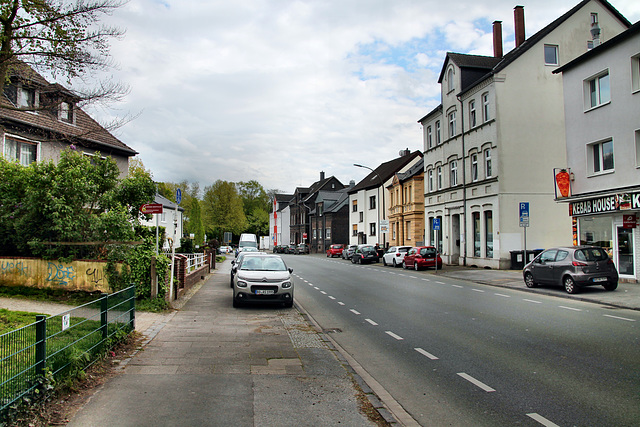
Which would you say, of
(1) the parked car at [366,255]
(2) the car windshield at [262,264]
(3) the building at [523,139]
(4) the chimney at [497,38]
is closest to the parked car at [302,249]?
(1) the parked car at [366,255]

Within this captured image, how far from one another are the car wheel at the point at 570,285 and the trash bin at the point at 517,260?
11088 millimetres

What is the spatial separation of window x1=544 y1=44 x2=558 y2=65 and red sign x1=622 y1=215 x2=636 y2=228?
574 inches

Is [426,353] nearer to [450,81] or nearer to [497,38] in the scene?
[450,81]

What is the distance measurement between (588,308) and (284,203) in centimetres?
9445

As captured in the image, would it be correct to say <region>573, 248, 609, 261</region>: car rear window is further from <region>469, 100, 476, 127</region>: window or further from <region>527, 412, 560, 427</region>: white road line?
<region>469, 100, 476, 127</region>: window

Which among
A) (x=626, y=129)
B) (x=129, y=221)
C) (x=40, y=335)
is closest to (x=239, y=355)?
(x=40, y=335)

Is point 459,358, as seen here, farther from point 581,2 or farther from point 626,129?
point 581,2

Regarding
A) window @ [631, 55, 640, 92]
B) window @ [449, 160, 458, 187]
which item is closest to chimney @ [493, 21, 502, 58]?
window @ [449, 160, 458, 187]

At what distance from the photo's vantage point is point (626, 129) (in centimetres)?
1873

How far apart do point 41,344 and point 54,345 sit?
0.31 m

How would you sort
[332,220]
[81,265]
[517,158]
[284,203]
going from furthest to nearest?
[284,203]
[332,220]
[517,158]
[81,265]

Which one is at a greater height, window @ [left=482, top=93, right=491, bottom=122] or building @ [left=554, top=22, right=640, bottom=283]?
window @ [left=482, top=93, right=491, bottom=122]

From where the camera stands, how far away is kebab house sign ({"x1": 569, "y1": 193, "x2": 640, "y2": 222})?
17641 mm

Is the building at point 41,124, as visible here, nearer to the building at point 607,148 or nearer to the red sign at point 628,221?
the red sign at point 628,221
